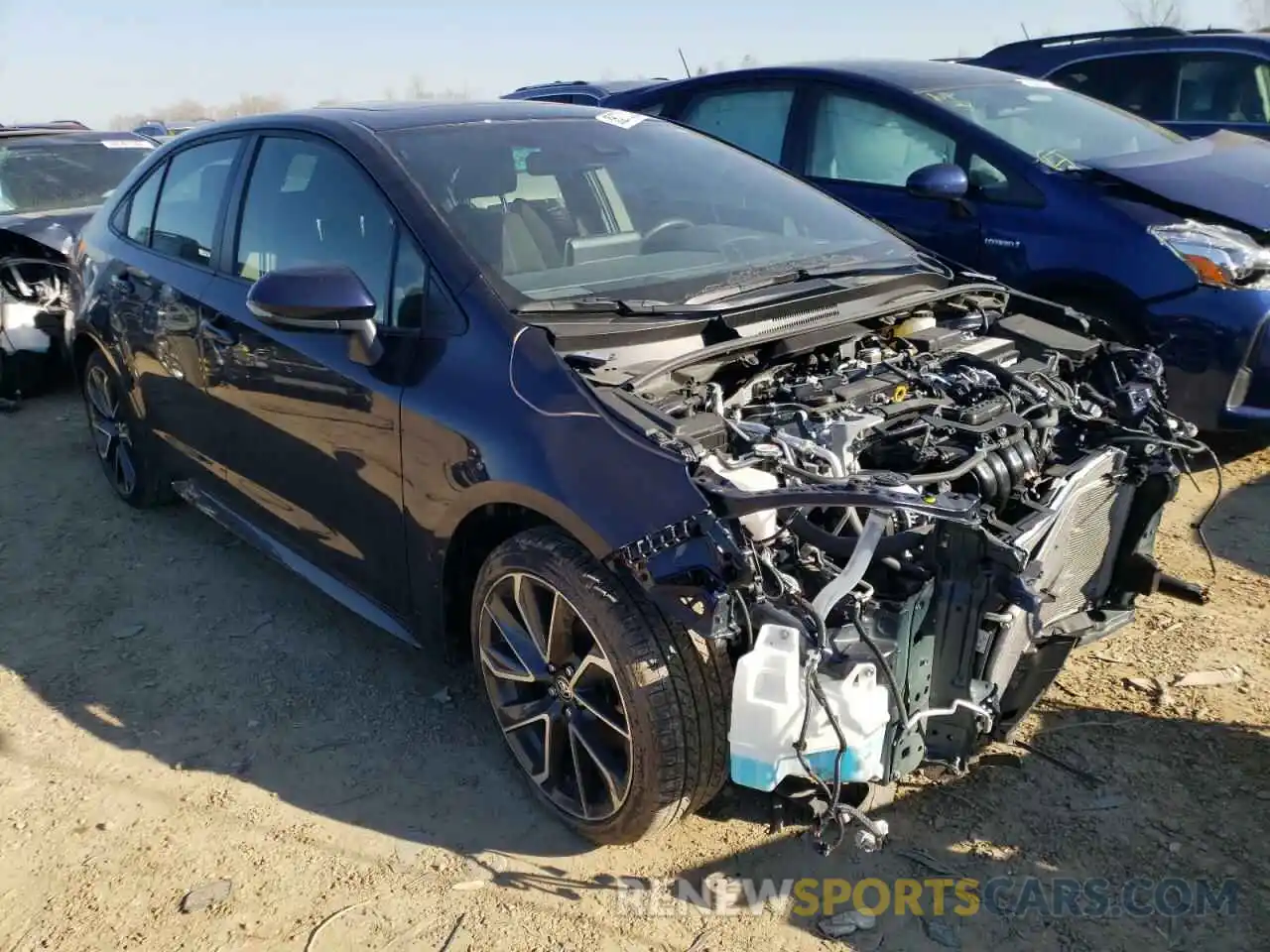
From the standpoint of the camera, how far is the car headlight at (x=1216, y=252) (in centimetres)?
429

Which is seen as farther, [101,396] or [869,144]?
[869,144]

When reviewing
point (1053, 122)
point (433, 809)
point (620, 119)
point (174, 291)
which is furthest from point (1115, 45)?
point (433, 809)

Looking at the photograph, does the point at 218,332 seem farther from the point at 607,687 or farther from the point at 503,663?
the point at 607,687

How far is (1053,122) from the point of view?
5.34 meters

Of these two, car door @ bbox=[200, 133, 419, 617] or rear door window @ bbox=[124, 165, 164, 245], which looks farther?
rear door window @ bbox=[124, 165, 164, 245]

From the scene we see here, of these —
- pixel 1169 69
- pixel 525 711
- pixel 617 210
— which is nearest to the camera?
pixel 525 711

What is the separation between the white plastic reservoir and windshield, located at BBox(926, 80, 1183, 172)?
11.6ft

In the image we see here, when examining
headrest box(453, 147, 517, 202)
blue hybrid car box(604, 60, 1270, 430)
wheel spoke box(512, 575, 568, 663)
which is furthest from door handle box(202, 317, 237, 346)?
blue hybrid car box(604, 60, 1270, 430)

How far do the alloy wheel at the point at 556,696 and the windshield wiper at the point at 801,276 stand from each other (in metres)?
0.95

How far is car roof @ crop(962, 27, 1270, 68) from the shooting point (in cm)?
727

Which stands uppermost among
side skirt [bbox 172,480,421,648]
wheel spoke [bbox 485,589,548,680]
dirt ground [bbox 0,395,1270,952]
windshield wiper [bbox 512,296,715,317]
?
windshield wiper [bbox 512,296,715,317]

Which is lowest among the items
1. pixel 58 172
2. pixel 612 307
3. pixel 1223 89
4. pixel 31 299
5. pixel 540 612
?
pixel 31 299

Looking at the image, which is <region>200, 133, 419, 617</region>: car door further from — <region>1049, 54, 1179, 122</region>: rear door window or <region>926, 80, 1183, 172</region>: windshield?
<region>1049, 54, 1179, 122</region>: rear door window

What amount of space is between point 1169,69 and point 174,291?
278 inches
